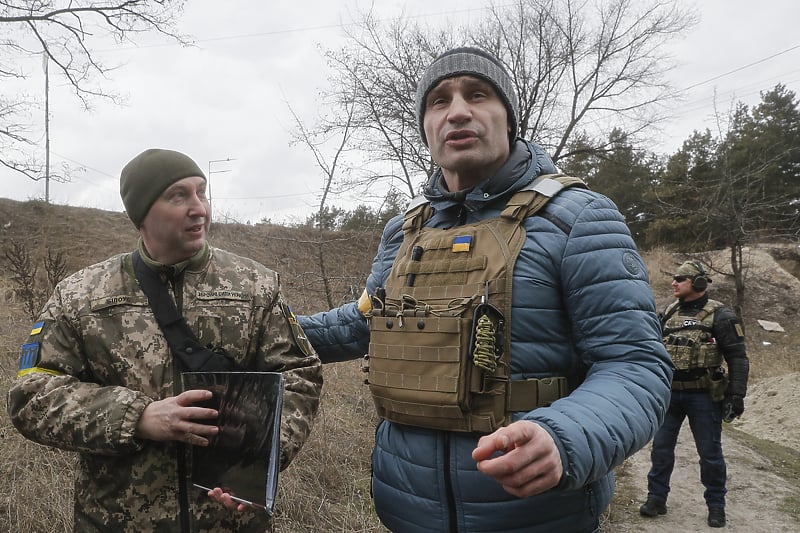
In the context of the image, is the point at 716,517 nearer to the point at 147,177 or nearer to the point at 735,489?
the point at 735,489

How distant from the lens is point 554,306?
1.50m

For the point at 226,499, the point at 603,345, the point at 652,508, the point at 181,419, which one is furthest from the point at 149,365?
the point at 652,508

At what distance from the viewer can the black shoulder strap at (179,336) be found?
1.71 meters

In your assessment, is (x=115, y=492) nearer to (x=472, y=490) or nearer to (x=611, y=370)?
(x=472, y=490)

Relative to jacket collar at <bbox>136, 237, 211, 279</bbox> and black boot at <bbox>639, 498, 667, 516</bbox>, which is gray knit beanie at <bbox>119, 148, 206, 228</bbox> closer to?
jacket collar at <bbox>136, 237, 211, 279</bbox>

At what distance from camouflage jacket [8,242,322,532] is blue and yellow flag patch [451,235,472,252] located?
65 centimetres

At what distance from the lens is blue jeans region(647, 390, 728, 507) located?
15.5 ft

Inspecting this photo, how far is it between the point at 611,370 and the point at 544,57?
57.8 ft

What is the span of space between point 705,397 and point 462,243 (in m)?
4.36


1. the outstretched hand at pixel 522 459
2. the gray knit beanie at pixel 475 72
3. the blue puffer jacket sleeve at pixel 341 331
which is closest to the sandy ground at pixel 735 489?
the blue puffer jacket sleeve at pixel 341 331

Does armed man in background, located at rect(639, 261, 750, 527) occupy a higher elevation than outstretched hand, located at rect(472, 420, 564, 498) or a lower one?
lower

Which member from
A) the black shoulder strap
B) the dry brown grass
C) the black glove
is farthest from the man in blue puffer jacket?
the black glove

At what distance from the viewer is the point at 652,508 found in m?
4.86

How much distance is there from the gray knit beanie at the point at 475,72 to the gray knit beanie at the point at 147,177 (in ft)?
2.78
